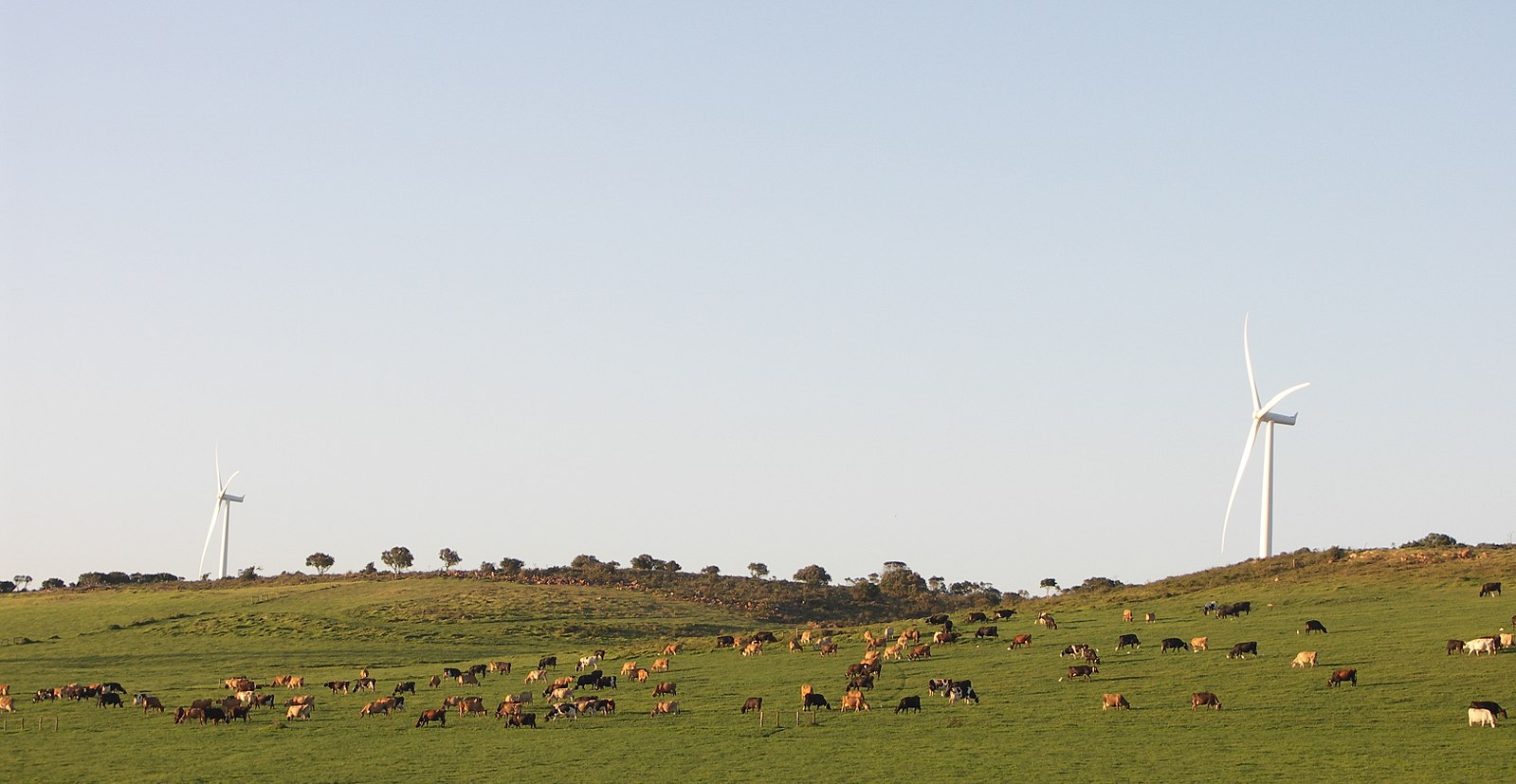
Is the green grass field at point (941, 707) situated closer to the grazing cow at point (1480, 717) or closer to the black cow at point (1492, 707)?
the grazing cow at point (1480, 717)

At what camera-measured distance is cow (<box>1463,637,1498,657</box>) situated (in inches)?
2132

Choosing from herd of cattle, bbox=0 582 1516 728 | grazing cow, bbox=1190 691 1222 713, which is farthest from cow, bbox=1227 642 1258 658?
grazing cow, bbox=1190 691 1222 713

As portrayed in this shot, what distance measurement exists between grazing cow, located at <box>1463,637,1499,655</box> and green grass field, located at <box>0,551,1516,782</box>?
845 millimetres

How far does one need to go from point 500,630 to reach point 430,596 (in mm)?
17578

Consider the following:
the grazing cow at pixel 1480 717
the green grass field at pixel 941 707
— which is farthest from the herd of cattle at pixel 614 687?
the green grass field at pixel 941 707

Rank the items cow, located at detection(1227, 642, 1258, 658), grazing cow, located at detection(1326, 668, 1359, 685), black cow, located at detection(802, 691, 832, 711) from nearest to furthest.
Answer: grazing cow, located at detection(1326, 668, 1359, 685) → black cow, located at detection(802, 691, 832, 711) → cow, located at detection(1227, 642, 1258, 658)

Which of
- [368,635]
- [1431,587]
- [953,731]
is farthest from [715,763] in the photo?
[368,635]

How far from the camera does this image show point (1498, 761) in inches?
1500

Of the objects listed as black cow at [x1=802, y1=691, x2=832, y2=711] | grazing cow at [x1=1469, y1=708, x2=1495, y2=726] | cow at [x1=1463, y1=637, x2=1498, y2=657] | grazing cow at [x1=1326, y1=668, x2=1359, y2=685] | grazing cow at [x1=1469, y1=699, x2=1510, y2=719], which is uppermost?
cow at [x1=1463, y1=637, x2=1498, y2=657]

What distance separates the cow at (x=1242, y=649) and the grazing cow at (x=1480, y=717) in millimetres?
14043

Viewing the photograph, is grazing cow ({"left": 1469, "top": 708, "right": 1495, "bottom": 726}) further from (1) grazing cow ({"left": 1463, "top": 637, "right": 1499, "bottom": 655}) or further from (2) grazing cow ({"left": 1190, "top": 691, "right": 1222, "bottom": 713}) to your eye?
(1) grazing cow ({"left": 1463, "top": 637, "right": 1499, "bottom": 655})

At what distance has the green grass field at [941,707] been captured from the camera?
1618 inches

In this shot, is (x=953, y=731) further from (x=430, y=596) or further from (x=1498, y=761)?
(x=430, y=596)

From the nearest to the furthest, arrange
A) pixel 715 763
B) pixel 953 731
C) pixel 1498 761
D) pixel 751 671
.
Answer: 1. pixel 1498 761
2. pixel 715 763
3. pixel 953 731
4. pixel 751 671
